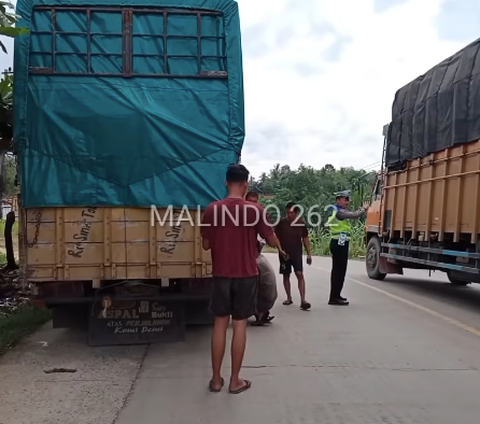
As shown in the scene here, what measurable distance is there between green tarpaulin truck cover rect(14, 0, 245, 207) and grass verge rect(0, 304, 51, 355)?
6.28 ft

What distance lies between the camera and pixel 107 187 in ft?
19.4

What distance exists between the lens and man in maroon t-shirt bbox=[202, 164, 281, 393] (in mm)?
5000

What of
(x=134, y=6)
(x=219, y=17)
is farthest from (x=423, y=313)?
(x=134, y=6)

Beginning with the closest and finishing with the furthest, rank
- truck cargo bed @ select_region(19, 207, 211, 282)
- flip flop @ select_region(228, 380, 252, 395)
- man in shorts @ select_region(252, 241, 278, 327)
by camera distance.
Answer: flip flop @ select_region(228, 380, 252, 395) → truck cargo bed @ select_region(19, 207, 211, 282) → man in shorts @ select_region(252, 241, 278, 327)

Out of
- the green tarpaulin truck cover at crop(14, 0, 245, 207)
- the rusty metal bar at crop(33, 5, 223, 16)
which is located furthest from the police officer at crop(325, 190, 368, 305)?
the rusty metal bar at crop(33, 5, 223, 16)

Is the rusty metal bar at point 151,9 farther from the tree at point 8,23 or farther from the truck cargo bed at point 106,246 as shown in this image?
the truck cargo bed at point 106,246

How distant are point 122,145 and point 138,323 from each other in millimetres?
1933

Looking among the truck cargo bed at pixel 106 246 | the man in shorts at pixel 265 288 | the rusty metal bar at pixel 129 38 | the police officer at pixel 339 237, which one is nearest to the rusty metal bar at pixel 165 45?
the rusty metal bar at pixel 129 38

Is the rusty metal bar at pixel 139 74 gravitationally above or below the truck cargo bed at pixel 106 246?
above

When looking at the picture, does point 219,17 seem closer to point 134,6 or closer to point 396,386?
point 134,6

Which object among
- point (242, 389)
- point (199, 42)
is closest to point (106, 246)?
point (242, 389)

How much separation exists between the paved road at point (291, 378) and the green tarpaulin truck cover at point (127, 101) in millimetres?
1664

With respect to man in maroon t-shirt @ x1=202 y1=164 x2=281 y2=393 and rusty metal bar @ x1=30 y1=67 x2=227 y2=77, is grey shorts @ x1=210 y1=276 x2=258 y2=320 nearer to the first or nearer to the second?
man in maroon t-shirt @ x1=202 y1=164 x2=281 y2=393

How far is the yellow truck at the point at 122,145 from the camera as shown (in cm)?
583
